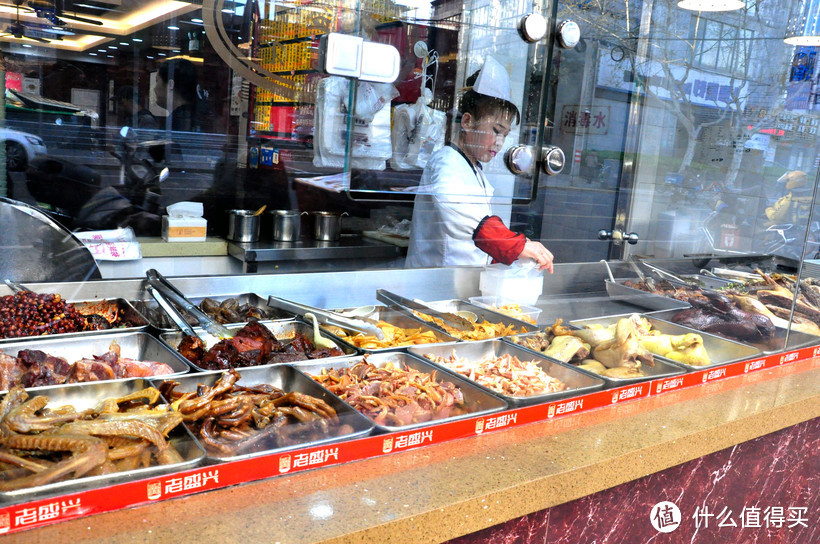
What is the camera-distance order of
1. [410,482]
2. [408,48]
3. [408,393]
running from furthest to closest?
1. [408,48]
2. [408,393]
3. [410,482]

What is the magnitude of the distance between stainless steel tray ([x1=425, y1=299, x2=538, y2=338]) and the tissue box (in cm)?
201

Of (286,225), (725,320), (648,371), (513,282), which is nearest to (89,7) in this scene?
(286,225)

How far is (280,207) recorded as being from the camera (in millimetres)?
4266

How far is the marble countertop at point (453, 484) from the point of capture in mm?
1061

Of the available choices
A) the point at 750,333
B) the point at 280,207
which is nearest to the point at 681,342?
the point at 750,333

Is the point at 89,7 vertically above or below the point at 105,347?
above

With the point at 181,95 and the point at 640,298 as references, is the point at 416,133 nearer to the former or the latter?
the point at 640,298

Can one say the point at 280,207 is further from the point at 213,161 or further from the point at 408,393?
the point at 408,393

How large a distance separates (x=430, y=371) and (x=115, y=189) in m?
2.69

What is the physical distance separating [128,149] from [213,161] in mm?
546

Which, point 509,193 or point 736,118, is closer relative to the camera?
point 736,118

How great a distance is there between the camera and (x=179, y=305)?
1.97 meters

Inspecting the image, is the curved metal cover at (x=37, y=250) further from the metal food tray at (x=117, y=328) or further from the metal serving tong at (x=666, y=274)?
the metal serving tong at (x=666, y=274)

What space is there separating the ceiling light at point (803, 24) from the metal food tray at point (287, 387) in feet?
7.73
